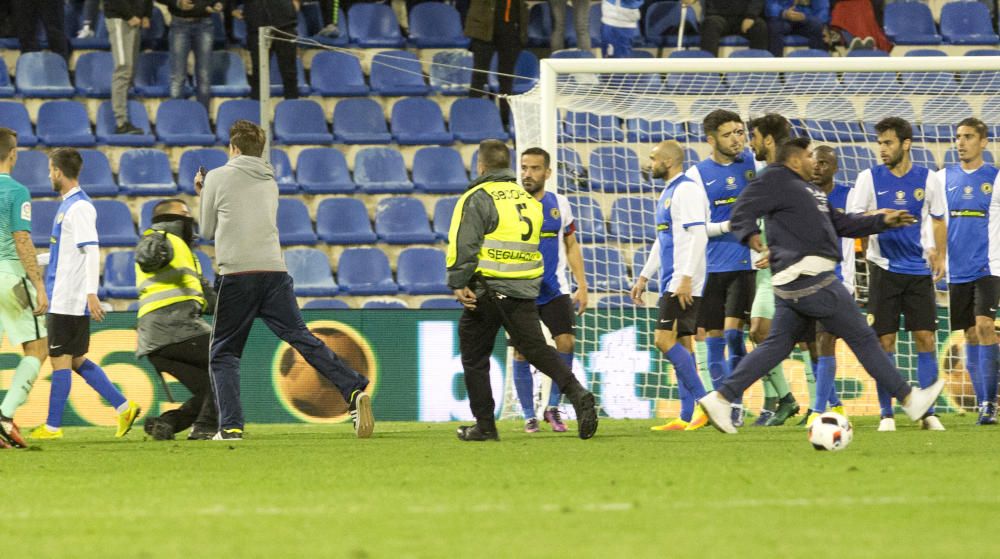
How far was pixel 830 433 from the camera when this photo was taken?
303 inches

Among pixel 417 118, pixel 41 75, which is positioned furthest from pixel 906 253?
pixel 41 75

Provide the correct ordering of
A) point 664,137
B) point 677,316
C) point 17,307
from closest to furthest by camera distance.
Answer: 1. point 17,307
2. point 677,316
3. point 664,137

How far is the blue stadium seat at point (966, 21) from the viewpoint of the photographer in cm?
1903

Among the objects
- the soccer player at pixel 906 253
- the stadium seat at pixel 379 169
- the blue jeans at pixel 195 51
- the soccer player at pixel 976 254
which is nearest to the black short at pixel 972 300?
the soccer player at pixel 976 254

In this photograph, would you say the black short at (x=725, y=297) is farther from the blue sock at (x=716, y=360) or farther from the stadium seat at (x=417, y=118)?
the stadium seat at (x=417, y=118)

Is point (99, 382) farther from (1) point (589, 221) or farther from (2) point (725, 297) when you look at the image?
(1) point (589, 221)

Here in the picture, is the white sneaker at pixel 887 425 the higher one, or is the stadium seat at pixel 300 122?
the stadium seat at pixel 300 122

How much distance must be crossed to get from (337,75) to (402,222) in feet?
8.44

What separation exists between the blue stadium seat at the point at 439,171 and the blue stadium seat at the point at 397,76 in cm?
124

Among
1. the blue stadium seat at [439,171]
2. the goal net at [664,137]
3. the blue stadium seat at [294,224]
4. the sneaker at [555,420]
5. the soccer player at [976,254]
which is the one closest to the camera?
the sneaker at [555,420]

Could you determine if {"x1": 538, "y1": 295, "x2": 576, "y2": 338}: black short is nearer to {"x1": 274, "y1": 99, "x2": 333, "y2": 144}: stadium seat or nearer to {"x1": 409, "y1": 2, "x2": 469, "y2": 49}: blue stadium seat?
{"x1": 274, "y1": 99, "x2": 333, "y2": 144}: stadium seat

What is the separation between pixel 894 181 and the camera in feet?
34.7

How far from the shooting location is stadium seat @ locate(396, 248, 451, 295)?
15969 mm

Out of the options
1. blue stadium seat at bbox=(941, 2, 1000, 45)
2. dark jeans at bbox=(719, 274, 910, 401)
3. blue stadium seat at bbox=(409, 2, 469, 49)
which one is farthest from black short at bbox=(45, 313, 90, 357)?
blue stadium seat at bbox=(941, 2, 1000, 45)
